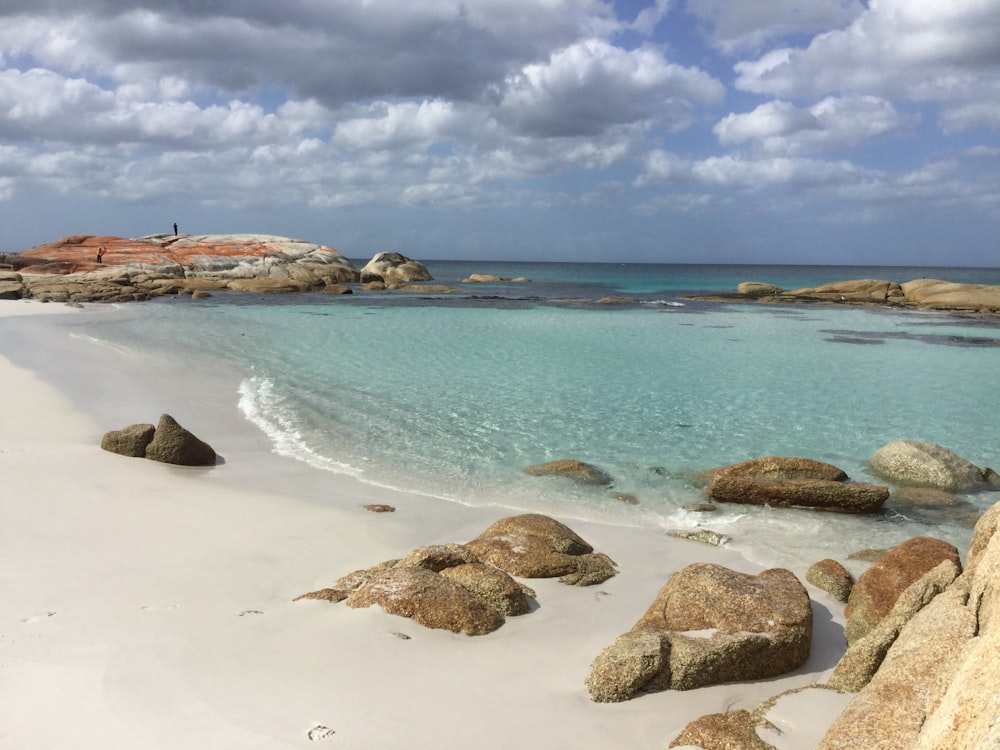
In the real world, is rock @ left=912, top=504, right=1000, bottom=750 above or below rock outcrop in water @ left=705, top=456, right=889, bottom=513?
above

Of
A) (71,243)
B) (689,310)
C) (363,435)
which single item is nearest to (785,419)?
(363,435)

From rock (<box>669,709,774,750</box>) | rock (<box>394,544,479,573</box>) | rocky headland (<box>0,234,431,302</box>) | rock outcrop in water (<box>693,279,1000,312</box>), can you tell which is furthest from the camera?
rock outcrop in water (<box>693,279,1000,312</box>)

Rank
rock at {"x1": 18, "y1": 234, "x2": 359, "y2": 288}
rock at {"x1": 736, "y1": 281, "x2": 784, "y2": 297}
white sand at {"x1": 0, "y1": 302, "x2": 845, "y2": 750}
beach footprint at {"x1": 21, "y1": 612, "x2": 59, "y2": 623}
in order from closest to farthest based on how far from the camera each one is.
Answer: white sand at {"x1": 0, "y1": 302, "x2": 845, "y2": 750} → beach footprint at {"x1": 21, "y1": 612, "x2": 59, "y2": 623} → rock at {"x1": 18, "y1": 234, "x2": 359, "y2": 288} → rock at {"x1": 736, "y1": 281, "x2": 784, "y2": 297}

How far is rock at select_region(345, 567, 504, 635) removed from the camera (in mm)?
5148

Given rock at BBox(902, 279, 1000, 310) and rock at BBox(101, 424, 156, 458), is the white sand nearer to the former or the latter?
rock at BBox(101, 424, 156, 458)

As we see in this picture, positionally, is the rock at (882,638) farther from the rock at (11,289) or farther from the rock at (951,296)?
the rock at (951,296)

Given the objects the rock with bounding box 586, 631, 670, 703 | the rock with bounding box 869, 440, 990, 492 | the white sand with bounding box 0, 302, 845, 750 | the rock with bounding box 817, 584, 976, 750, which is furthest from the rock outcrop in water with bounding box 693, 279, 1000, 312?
the rock with bounding box 586, 631, 670, 703

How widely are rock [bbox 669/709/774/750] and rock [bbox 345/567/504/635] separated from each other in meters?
1.72

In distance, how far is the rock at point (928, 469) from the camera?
9695 millimetres

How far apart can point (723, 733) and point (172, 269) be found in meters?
50.9

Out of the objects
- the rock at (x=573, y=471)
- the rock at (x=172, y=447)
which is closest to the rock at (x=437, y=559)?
the rock at (x=573, y=471)

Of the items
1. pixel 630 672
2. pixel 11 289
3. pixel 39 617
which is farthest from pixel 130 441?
pixel 11 289

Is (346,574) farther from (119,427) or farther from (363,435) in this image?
(119,427)

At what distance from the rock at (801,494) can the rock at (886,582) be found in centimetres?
289
